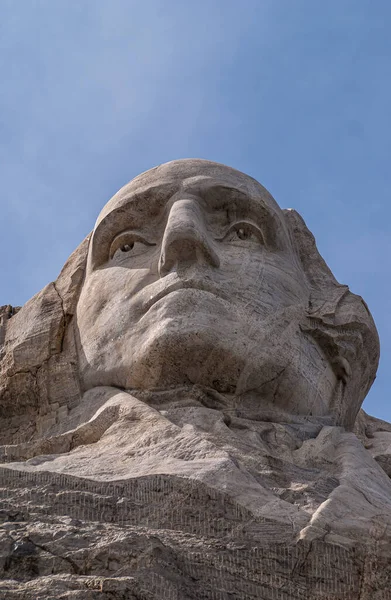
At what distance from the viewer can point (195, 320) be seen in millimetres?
8539

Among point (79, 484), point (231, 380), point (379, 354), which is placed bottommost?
point (79, 484)

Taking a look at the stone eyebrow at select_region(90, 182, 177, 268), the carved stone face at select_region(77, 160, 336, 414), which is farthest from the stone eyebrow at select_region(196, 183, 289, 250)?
the stone eyebrow at select_region(90, 182, 177, 268)

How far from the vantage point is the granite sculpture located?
21.7 feet

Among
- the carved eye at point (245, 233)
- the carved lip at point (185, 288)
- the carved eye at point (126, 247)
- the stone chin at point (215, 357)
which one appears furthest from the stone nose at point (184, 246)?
the carved eye at point (126, 247)

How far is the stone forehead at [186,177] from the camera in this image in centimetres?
974

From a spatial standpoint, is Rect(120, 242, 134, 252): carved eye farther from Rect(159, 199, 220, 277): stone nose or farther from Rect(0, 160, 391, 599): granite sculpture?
Rect(159, 199, 220, 277): stone nose

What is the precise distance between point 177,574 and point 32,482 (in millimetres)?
1050

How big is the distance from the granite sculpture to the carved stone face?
0.01 meters

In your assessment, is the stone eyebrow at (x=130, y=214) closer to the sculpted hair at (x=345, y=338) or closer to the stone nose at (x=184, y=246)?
the stone nose at (x=184, y=246)

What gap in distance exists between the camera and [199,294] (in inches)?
345

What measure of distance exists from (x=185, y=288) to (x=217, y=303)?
0.67 ft

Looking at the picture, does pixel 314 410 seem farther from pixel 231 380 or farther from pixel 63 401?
pixel 63 401

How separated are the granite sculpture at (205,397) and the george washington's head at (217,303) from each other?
1 cm

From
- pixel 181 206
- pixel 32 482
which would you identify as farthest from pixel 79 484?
pixel 181 206
